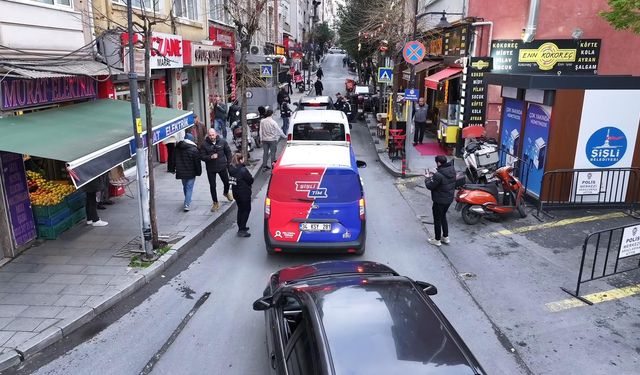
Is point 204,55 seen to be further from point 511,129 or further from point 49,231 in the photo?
point 511,129

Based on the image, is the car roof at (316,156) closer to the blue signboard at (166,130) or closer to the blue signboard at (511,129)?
the blue signboard at (166,130)

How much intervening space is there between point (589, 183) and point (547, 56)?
748cm

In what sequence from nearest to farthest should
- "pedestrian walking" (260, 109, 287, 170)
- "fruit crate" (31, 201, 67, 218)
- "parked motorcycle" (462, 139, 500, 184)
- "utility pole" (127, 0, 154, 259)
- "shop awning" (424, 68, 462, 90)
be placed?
"utility pole" (127, 0, 154, 259) < "fruit crate" (31, 201, 67, 218) < "parked motorcycle" (462, 139, 500, 184) < "pedestrian walking" (260, 109, 287, 170) < "shop awning" (424, 68, 462, 90)

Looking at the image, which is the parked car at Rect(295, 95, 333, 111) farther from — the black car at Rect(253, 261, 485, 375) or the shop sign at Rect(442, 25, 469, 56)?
the black car at Rect(253, 261, 485, 375)

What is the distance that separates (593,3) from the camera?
16.6 meters

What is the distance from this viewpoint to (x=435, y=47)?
22.1 meters

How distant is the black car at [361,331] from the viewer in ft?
11.5

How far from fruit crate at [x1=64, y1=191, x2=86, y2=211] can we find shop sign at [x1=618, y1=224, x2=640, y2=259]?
9.72m

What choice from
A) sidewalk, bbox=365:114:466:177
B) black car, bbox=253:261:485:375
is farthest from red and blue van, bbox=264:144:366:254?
sidewalk, bbox=365:114:466:177

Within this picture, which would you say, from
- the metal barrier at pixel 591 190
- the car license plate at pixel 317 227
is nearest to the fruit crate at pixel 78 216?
the car license plate at pixel 317 227

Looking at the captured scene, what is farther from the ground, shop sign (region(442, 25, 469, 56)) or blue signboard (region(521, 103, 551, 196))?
shop sign (region(442, 25, 469, 56))

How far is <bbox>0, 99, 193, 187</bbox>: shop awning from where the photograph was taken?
6.73m

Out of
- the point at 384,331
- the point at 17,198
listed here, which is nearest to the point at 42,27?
the point at 17,198

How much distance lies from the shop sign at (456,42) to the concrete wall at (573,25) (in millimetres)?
895
